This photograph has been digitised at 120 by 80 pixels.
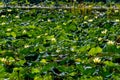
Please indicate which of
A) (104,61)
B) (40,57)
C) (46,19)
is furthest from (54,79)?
(46,19)

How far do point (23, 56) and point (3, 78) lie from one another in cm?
102

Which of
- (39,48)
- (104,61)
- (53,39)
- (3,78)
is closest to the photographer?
A: (3,78)

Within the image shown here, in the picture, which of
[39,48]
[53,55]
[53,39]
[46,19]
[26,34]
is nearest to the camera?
[53,55]

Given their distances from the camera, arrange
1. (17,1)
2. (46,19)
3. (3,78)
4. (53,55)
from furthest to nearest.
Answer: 1. (17,1)
2. (46,19)
3. (53,55)
4. (3,78)

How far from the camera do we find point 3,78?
3.46 metres

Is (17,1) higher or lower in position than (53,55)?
lower

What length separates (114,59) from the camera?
13.0 ft

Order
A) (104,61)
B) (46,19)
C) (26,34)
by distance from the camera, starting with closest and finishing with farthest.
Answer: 1. (104,61)
2. (26,34)
3. (46,19)

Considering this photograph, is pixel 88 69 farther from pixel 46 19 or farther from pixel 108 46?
pixel 46 19

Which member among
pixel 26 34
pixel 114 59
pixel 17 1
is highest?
pixel 114 59

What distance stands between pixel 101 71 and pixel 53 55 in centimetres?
94

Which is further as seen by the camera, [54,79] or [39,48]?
[39,48]

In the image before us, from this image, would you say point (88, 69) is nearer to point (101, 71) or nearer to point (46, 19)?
point (101, 71)

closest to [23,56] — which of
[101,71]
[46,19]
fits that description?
[101,71]
